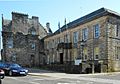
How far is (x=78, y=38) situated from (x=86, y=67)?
1085 centimetres

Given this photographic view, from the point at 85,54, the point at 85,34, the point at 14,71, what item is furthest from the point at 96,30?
the point at 14,71

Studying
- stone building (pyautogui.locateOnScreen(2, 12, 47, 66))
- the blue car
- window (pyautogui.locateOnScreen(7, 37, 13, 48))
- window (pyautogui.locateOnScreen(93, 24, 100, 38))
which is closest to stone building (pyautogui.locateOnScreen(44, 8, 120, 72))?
window (pyautogui.locateOnScreen(93, 24, 100, 38))

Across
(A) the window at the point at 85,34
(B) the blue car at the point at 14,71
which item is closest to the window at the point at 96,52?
(A) the window at the point at 85,34

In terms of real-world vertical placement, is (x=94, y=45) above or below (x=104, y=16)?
below

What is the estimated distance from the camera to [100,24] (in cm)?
3294

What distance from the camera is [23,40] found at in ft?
177

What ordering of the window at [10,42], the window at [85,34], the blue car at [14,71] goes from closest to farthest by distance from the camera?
1. the blue car at [14,71]
2. the window at [85,34]
3. the window at [10,42]

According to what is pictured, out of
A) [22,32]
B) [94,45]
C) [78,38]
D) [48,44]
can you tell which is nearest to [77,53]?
[78,38]

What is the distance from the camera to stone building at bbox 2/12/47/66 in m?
52.1

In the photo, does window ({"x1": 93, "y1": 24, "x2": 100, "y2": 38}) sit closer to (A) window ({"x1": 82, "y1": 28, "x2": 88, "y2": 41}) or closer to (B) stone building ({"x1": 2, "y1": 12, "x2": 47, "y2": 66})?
(A) window ({"x1": 82, "y1": 28, "x2": 88, "y2": 41})

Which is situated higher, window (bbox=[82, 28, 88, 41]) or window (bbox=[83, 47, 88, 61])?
window (bbox=[82, 28, 88, 41])

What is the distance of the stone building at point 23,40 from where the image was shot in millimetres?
52062

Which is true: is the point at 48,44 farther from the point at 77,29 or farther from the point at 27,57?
the point at 77,29

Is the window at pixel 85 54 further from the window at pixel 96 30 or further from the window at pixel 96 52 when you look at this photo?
the window at pixel 96 30
